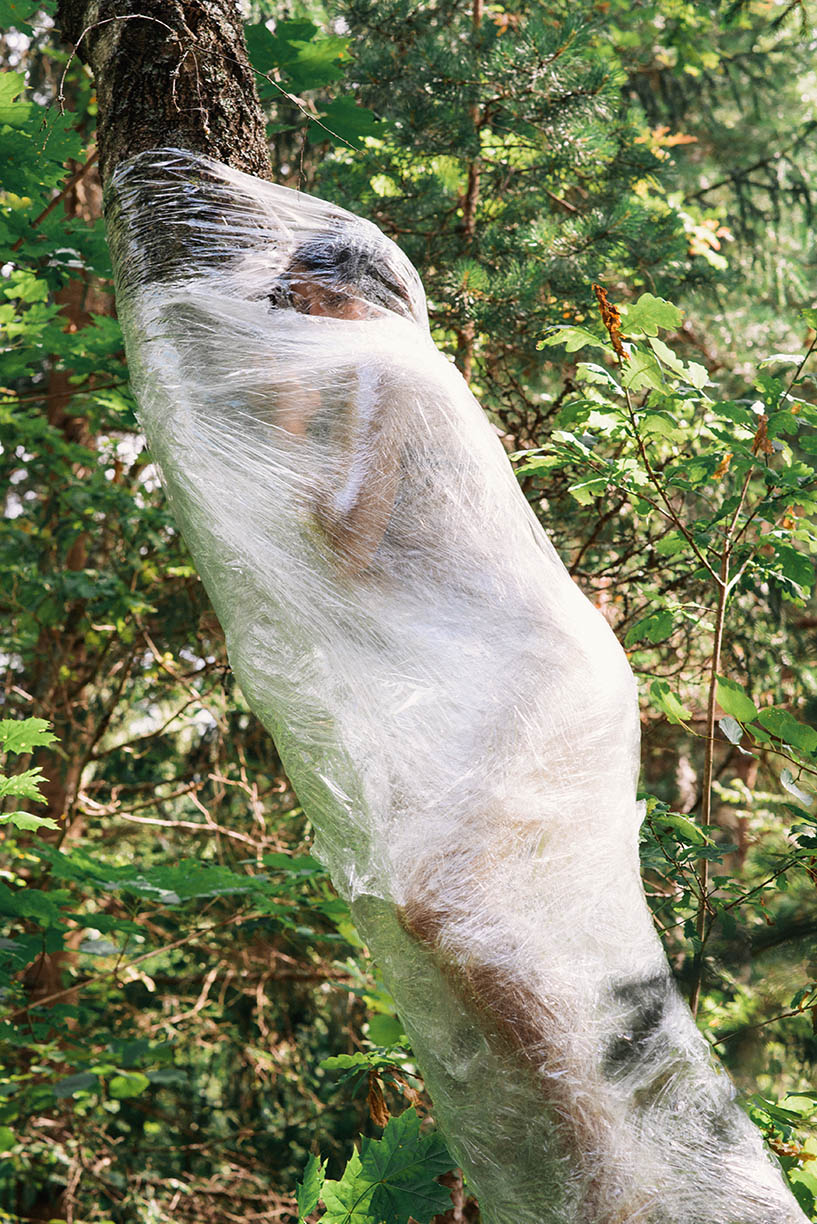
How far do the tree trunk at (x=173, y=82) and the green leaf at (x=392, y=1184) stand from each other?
1.55 meters

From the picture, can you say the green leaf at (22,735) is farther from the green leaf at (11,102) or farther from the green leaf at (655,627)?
the green leaf at (11,102)

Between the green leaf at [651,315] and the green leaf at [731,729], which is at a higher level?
the green leaf at [651,315]

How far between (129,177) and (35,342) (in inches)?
45.1

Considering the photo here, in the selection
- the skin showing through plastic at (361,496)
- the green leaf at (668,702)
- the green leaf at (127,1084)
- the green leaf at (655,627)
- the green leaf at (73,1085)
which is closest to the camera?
the skin showing through plastic at (361,496)

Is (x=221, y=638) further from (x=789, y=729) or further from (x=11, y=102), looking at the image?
(x=789, y=729)

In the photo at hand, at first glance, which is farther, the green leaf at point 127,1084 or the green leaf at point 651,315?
the green leaf at point 127,1084

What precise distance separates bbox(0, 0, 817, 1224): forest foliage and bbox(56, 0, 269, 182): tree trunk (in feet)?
0.90

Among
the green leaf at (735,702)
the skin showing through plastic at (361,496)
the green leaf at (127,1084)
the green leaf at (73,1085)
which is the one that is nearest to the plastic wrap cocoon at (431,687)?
the skin showing through plastic at (361,496)

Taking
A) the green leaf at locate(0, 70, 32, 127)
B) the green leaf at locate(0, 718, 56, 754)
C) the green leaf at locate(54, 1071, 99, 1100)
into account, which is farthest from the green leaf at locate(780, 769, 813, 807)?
the green leaf at locate(54, 1071, 99, 1100)

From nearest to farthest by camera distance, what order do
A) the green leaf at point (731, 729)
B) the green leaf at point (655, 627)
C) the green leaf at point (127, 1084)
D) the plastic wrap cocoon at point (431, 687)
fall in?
the plastic wrap cocoon at point (431, 687) < the green leaf at point (731, 729) < the green leaf at point (655, 627) < the green leaf at point (127, 1084)

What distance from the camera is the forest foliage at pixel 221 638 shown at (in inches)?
62.2

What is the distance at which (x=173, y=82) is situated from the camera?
5.05 feet

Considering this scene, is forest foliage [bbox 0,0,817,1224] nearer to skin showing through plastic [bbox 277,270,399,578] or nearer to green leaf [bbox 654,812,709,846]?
green leaf [bbox 654,812,709,846]

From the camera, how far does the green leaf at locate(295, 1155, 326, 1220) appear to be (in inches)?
52.5
